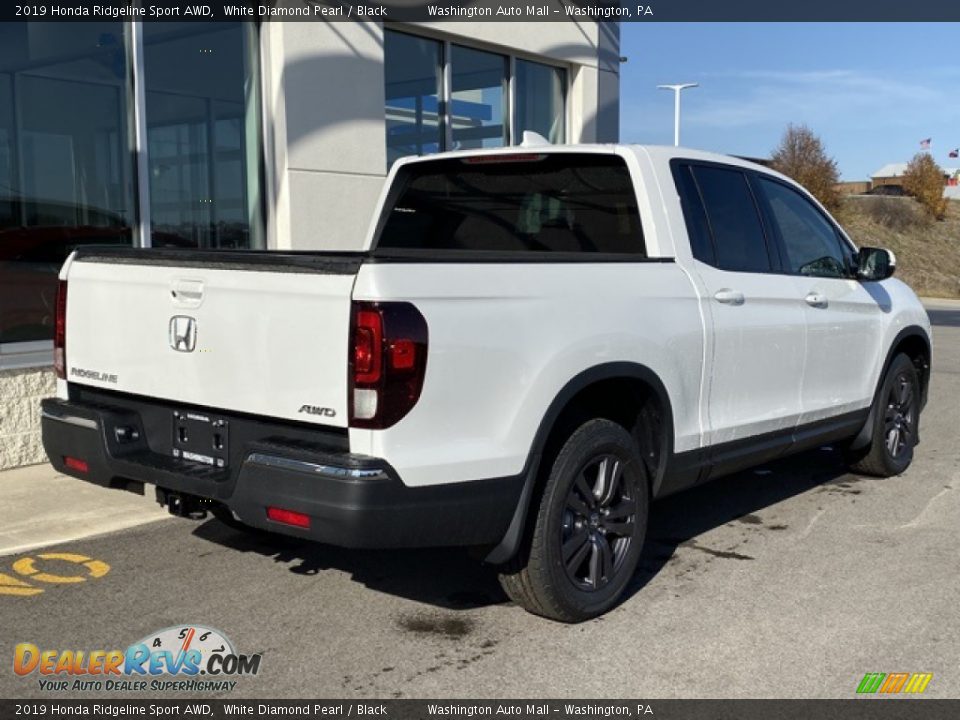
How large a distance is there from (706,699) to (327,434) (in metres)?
1.55

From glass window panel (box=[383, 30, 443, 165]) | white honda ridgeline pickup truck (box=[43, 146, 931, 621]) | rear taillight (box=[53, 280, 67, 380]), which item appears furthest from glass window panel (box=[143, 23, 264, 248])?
rear taillight (box=[53, 280, 67, 380])

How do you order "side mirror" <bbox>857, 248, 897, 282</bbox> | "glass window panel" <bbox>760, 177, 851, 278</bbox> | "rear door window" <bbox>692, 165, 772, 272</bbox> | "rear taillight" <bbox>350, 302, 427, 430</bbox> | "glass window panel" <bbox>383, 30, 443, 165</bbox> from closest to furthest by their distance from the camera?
"rear taillight" <bbox>350, 302, 427, 430</bbox>
"rear door window" <bbox>692, 165, 772, 272</bbox>
"glass window panel" <bbox>760, 177, 851, 278</bbox>
"side mirror" <bbox>857, 248, 897, 282</bbox>
"glass window panel" <bbox>383, 30, 443, 165</bbox>

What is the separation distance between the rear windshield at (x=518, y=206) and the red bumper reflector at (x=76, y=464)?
6.43 ft

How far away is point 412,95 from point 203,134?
2.36 m

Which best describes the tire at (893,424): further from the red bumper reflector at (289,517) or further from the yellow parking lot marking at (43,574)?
the yellow parking lot marking at (43,574)

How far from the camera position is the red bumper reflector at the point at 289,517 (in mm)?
3408

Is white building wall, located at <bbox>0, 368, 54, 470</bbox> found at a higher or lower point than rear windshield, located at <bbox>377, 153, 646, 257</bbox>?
lower

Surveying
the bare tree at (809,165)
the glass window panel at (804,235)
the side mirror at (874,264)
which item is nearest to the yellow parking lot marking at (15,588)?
the glass window panel at (804,235)

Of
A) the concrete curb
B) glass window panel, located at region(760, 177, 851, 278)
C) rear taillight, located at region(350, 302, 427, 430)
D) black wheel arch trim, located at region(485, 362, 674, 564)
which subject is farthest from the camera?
glass window panel, located at region(760, 177, 851, 278)

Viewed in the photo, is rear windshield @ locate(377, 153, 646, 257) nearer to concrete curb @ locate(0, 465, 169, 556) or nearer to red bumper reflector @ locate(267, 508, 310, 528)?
red bumper reflector @ locate(267, 508, 310, 528)

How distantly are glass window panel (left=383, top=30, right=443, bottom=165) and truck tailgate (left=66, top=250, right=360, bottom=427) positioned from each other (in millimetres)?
5781

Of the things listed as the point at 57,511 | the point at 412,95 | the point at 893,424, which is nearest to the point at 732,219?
the point at 893,424

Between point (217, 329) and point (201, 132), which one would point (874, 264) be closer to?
point (217, 329)

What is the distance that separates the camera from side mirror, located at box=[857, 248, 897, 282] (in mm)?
5992
